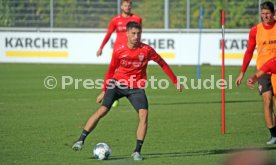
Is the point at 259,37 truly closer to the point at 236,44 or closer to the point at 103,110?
the point at 103,110

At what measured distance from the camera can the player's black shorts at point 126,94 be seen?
867 centimetres

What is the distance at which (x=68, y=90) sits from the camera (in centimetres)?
1966

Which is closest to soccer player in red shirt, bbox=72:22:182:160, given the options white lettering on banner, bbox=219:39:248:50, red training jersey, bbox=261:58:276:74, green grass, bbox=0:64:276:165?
green grass, bbox=0:64:276:165

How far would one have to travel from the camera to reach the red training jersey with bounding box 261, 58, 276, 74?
9013mm

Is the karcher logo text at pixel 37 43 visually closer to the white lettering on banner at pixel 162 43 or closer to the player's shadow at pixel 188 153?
the white lettering on banner at pixel 162 43

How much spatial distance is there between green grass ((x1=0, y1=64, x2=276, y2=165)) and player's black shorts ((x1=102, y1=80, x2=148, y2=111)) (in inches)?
28.0

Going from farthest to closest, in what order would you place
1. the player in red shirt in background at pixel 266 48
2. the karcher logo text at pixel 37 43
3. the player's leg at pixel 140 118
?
the karcher logo text at pixel 37 43 < the player in red shirt in background at pixel 266 48 < the player's leg at pixel 140 118

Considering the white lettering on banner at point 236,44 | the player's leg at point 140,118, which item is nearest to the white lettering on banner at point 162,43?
the white lettering on banner at point 236,44

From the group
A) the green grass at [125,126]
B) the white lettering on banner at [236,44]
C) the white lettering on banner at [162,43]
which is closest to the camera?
the green grass at [125,126]

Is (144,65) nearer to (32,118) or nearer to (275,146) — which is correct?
(275,146)

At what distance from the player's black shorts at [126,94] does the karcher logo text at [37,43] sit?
20023 mm

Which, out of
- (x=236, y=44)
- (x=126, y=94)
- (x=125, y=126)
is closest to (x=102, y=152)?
(x=126, y=94)

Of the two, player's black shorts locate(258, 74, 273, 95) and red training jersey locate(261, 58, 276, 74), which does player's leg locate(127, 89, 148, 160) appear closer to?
red training jersey locate(261, 58, 276, 74)

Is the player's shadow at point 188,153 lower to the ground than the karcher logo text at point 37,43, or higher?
lower
